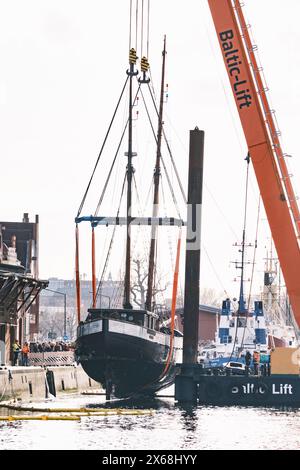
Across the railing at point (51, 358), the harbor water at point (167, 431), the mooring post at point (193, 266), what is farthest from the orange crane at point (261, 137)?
the railing at point (51, 358)

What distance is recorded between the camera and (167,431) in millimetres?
52094

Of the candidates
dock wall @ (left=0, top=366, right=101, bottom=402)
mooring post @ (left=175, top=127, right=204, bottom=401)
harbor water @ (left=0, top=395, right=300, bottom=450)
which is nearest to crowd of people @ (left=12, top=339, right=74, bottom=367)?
dock wall @ (left=0, top=366, right=101, bottom=402)

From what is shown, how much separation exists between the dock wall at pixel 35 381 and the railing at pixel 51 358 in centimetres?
124

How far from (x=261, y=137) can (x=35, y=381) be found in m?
22.5

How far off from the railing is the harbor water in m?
18.6

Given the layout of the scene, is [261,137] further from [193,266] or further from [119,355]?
[119,355]

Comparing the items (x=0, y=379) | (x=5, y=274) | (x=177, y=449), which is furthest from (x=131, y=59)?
(x=177, y=449)

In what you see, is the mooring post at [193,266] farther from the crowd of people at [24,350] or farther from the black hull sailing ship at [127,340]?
the crowd of people at [24,350]

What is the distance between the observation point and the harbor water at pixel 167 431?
47312mm

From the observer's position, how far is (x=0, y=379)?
6388 cm

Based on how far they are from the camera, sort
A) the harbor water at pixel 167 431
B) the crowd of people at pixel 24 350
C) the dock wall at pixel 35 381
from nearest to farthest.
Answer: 1. the harbor water at pixel 167 431
2. the dock wall at pixel 35 381
3. the crowd of people at pixel 24 350
